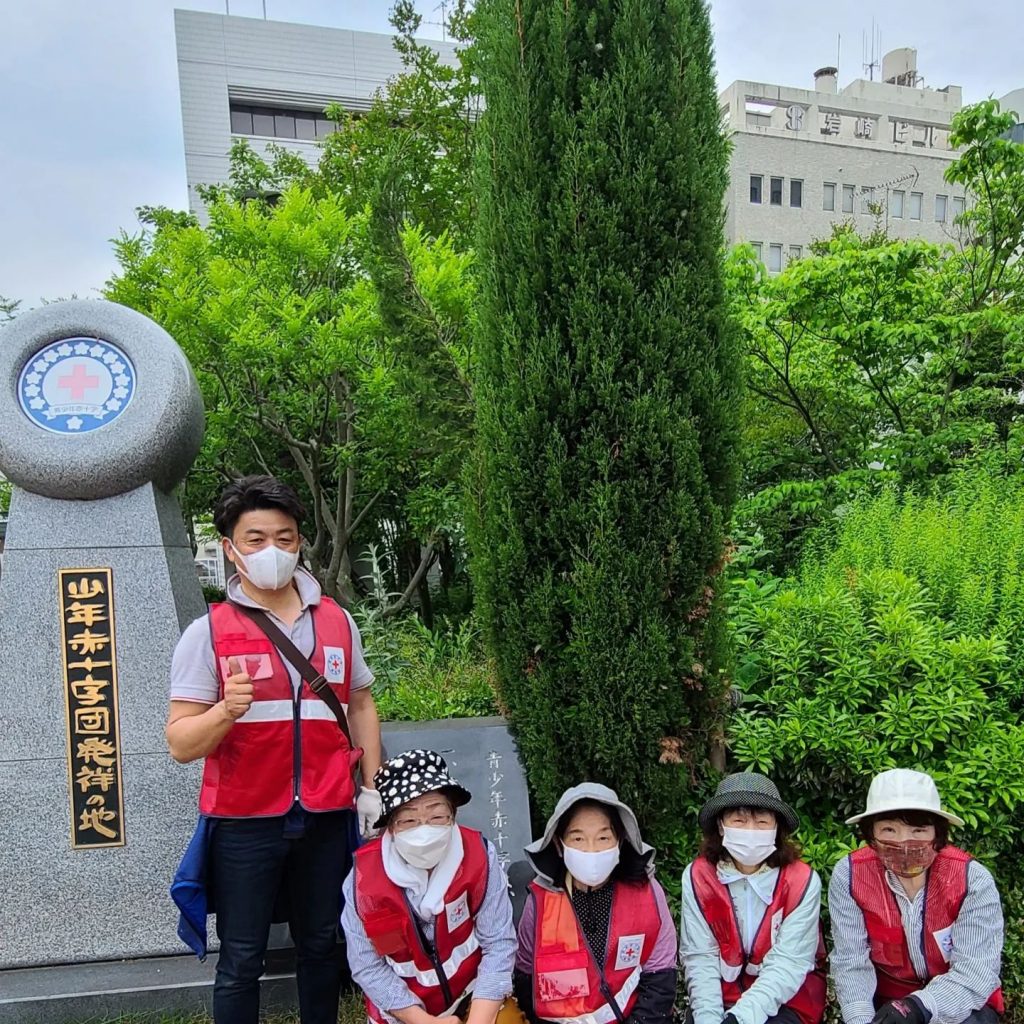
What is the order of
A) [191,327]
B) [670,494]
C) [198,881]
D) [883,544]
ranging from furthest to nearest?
[191,327]
[883,544]
[670,494]
[198,881]

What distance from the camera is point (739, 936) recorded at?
248 cm

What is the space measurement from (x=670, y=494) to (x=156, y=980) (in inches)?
114

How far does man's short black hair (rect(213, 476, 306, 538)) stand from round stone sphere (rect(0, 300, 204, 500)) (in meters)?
1.11

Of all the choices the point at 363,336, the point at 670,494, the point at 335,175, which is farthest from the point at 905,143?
the point at 670,494

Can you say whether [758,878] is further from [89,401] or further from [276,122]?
[276,122]

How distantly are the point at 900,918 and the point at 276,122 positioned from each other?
33.5m

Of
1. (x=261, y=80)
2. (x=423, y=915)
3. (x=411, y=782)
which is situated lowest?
(x=423, y=915)

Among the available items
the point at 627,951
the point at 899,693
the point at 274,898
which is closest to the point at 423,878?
the point at 274,898

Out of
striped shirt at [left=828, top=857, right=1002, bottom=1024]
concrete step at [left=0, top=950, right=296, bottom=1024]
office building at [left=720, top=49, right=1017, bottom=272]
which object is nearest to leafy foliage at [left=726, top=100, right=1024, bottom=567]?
striped shirt at [left=828, top=857, right=1002, bottom=1024]

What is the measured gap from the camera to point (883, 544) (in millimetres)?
4395

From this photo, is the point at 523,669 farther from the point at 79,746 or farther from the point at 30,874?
the point at 30,874

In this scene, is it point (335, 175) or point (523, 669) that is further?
point (335, 175)

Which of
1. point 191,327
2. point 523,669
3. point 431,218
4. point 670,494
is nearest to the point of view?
point 670,494

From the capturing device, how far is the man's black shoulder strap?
8.08 feet
